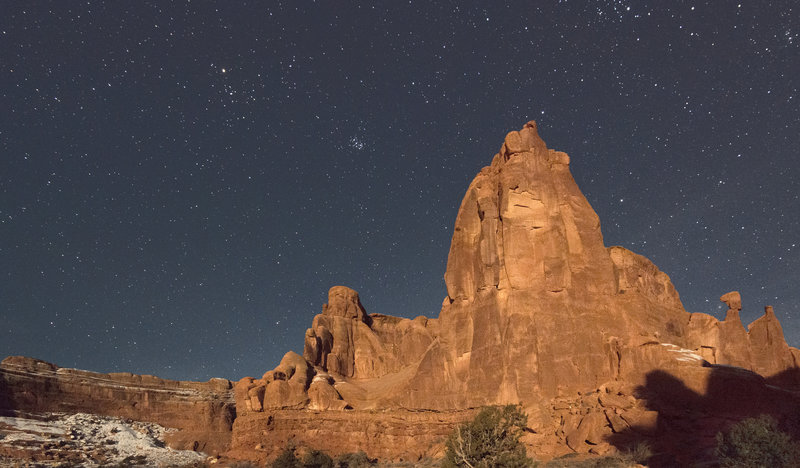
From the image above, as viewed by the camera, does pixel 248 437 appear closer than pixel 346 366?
Yes

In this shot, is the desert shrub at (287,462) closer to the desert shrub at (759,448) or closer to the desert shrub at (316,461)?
the desert shrub at (316,461)

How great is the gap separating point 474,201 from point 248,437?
35.7m

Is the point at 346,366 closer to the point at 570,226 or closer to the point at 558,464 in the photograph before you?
the point at 570,226

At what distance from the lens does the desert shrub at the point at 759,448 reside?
25875 millimetres

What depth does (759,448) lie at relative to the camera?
87.5 feet

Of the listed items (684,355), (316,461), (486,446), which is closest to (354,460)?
(316,461)

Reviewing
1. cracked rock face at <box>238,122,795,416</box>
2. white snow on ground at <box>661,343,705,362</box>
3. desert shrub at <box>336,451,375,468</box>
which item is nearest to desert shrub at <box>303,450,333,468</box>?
desert shrub at <box>336,451,375,468</box>

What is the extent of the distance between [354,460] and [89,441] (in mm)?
26885

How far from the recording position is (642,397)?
133 feet

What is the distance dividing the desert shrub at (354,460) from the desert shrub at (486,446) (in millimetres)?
25987

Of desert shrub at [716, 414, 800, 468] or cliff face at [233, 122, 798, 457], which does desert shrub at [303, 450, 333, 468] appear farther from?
desert shrub at [716, 414, 800, 468]

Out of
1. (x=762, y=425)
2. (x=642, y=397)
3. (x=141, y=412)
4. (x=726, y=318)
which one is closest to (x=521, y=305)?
(x=642, y=397)

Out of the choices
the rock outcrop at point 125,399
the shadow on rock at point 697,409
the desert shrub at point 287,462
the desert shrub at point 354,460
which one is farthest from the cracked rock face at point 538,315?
the desert shrub at point 287,462

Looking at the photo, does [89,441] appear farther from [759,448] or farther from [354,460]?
[759,448]
